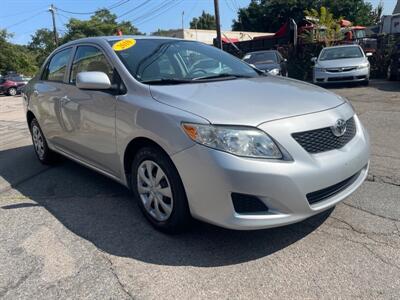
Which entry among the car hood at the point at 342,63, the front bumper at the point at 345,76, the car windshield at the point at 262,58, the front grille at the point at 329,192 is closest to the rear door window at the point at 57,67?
the front grille at the point at 329,192

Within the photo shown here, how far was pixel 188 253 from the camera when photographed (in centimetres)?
301

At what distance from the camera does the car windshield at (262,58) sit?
43.1ft

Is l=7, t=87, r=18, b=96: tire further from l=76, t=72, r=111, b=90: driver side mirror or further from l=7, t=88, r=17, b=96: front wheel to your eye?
l=76, t=72, r=111, b=90: driver side mirror

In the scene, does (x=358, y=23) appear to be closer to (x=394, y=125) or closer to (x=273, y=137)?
(x=394, y=125)

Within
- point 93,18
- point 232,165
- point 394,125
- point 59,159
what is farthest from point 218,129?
point 93,18

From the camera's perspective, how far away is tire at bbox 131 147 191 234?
2.97 m

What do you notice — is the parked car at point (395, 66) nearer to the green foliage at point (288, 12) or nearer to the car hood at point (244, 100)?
the car hood at point (244, 100)

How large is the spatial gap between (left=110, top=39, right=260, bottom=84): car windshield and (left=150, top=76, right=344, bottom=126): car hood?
0.24 metres

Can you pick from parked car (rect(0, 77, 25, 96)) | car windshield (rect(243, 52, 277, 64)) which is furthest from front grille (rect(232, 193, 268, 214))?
parked car (rect(0, 77, 25, 96))

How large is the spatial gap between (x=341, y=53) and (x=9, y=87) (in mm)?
22586

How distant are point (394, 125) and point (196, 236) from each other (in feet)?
16.8

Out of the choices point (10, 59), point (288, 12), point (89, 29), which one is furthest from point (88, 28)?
point (288, 12)

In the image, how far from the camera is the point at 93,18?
66.8 meters

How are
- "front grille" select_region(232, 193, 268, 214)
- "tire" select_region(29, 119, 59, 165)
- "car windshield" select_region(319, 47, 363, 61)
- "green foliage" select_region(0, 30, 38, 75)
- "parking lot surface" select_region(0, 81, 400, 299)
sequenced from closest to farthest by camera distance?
"parking lot surface" select_region(0, 81, 400, 299)
"front grille" select_region(232, 193, 268, 214)
"tire" select_region(29, 119, 59, 165)
"car windshield" select_region(319, 47, 363, 61)
"green foliage" select_region(0, 30, 38, 75)
